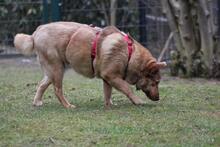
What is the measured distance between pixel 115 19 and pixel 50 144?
9.26m

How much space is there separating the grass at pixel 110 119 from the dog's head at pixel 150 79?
0.59 feet

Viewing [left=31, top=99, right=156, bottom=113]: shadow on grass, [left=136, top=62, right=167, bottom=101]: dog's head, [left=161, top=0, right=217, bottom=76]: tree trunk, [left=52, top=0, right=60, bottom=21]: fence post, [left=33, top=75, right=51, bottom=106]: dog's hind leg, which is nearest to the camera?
[left=31, top=99, right=156, bottom=113]: shadow on grass

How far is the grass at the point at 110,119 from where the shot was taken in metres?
6.03

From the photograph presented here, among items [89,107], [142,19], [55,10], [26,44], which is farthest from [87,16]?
[89,107]

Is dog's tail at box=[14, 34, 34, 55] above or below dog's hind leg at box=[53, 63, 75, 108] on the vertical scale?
above

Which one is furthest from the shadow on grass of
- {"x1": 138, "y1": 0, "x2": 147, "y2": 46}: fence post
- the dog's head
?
{"x1": 138, "y1": 0, "x2": 147, "y2": 46}: fence post

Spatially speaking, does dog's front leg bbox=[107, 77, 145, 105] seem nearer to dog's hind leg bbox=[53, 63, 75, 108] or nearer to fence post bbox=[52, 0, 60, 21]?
dog's hind leg bbox=[53, 63, 75, 108]

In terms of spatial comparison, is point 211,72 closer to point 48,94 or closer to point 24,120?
point 48,94

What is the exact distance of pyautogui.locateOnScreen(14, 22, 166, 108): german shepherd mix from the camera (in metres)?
7.80

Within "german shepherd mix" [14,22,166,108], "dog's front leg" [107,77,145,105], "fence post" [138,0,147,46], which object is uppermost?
"german shepherd mix" [14,22,166,108]

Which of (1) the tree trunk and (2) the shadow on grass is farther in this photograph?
(1) the tree trunk

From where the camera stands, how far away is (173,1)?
11508 millimetres

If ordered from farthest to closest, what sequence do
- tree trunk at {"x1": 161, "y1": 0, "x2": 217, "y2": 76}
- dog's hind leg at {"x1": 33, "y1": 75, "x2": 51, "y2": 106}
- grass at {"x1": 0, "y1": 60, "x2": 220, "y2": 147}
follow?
tree trunk at {"x1": 161, "y1": 0, "x2": 217, "y2": 76}, dog's hind leg at {"x1": 33, "y1": 75, "x2": 51, "y2": 106}, grass at {"x1": 0, "y1": 60, "x2": 220, "y2": 147}

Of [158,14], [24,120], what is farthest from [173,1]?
[24,120]
